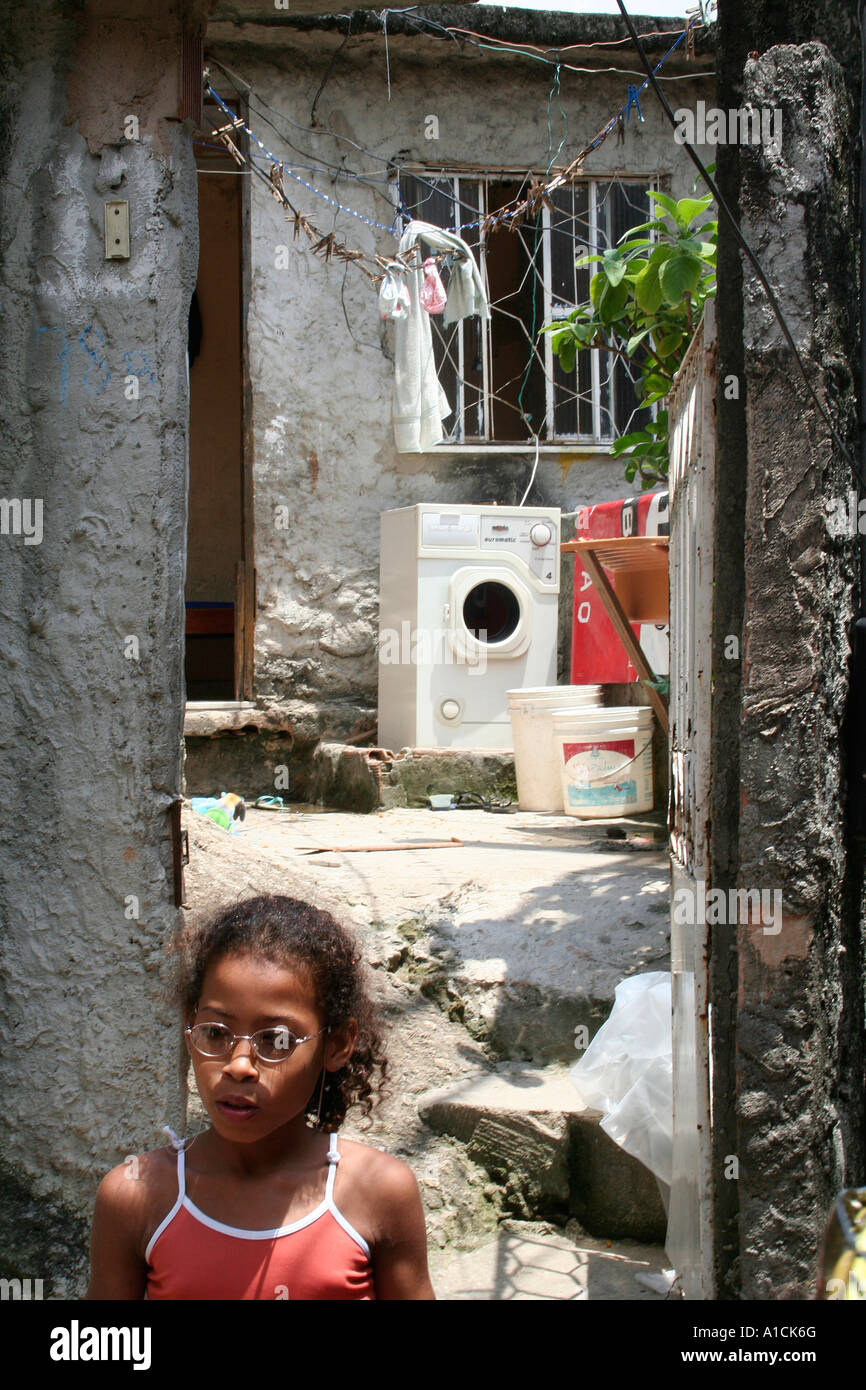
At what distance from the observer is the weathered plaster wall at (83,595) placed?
8.25 feet

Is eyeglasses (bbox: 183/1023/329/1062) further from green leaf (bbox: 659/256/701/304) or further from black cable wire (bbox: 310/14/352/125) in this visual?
black cable wire (bbox: 310/14/352/125)

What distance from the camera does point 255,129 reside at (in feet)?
26.1

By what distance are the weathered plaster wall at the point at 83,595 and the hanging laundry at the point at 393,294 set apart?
5186 mm

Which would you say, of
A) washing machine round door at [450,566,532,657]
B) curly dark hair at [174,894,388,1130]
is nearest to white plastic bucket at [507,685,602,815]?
washing machine round door at [450,566,532,657]

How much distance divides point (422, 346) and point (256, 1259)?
7.05 m

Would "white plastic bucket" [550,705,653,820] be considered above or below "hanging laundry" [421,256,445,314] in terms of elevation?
below

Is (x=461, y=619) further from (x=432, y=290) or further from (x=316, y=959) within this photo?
(x=316, y=959)

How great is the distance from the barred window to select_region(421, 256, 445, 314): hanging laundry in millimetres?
Answer: 493

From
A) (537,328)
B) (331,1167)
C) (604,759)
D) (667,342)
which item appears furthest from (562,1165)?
(537,328)

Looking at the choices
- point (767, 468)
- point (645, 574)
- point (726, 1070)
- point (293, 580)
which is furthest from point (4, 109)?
point (293, 580)

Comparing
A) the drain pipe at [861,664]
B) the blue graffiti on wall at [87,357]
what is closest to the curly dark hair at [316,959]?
the drain pipe at [861,664]

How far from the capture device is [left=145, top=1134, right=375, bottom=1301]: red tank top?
1.54m

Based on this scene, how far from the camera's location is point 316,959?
5.53ft

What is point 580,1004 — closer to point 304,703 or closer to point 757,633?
point 757,633
